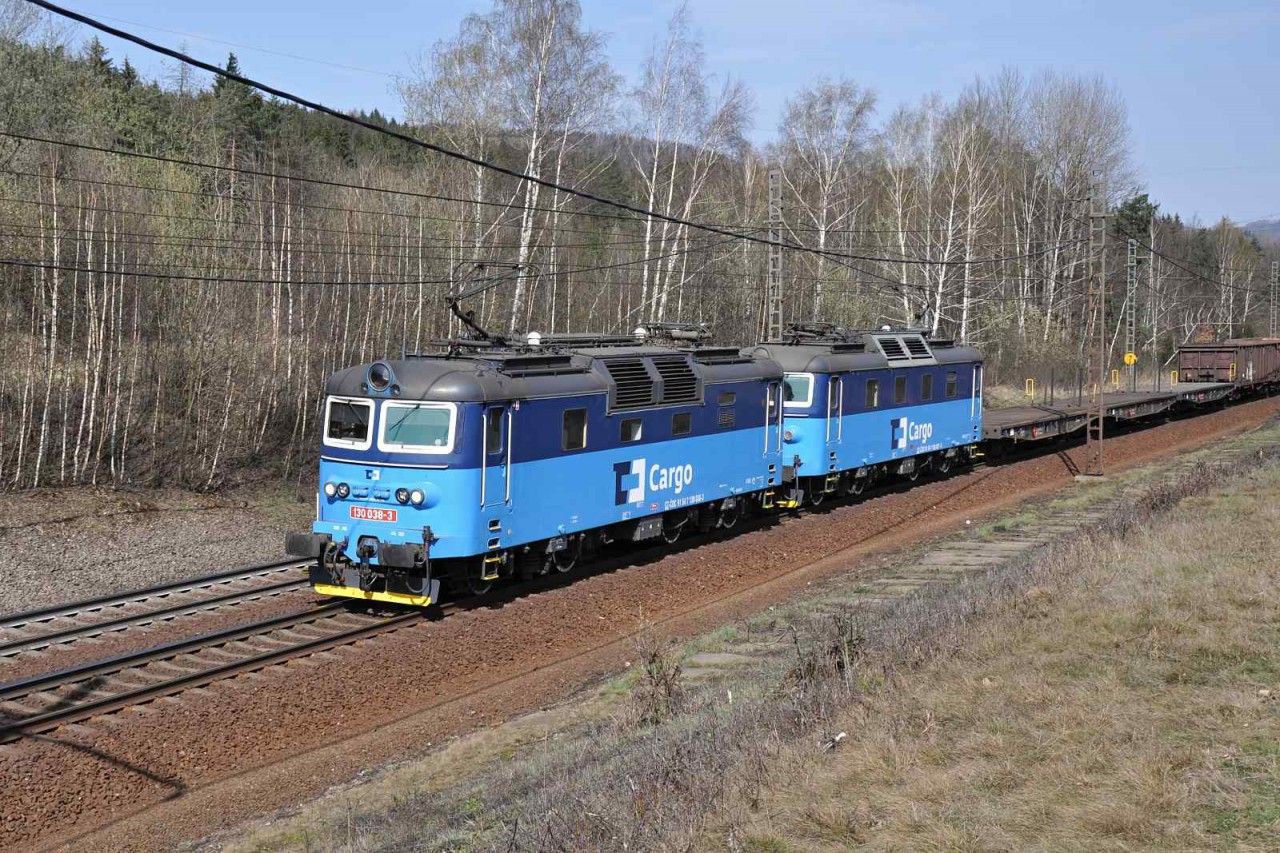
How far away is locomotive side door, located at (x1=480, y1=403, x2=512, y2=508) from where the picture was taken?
1528 centimetres

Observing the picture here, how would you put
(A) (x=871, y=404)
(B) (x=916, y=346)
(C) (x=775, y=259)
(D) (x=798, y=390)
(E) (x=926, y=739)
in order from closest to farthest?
(E) (x=926, y=739), (D) (x=798, y=390), (A) (x=871, y=404), (C) (x=775, y=259), (B) (x=916, y=346)

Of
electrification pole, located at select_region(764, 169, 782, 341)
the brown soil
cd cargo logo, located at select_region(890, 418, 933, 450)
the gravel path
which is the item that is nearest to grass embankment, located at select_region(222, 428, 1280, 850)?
the brown soil

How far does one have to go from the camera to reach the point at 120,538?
66.8 feet

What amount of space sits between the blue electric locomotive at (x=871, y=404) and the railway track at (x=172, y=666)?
10.3 metres

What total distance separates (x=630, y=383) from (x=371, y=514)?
15.6ft

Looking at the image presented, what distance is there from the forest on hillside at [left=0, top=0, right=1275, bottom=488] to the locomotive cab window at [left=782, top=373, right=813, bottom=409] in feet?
18.1

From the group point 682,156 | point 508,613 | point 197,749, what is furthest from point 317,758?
point 682,156

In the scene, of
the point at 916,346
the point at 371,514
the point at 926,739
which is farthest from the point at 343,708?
the point at 916,346

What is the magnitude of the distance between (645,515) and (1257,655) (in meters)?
10.4

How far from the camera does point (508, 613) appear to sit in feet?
51.8

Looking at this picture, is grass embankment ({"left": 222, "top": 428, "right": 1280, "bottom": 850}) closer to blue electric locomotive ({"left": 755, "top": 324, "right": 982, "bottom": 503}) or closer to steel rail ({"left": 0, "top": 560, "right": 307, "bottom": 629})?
steel rail ({"left": 0, "top": 560, "right": 307, "bottom": 629})

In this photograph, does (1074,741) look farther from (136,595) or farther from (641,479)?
(136,595)

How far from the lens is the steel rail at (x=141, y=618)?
1373 cm

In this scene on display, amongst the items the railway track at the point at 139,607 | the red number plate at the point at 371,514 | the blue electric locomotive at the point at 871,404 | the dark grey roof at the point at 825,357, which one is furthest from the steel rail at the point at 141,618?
the dark grey roof at the point at 825,357
